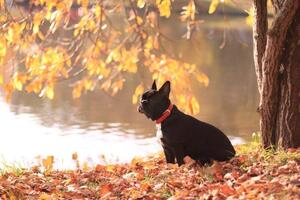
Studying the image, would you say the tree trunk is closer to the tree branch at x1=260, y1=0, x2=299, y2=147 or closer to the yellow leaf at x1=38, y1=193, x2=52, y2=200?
the tree branch at x1=260, y1=0, x2=299, y2=147

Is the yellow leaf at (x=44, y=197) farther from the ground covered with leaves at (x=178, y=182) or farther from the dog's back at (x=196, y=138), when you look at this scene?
the dog's back at (x=196, y=138)

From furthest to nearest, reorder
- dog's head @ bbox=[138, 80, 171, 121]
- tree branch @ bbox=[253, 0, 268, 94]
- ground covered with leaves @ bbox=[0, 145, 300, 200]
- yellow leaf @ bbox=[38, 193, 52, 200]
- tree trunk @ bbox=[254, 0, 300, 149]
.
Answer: tree branch @ bbox=[253, 0, 268, 94], tree trunk @ bbox=[254, 0, 300, 149], dog's head @ bbox=[138, 80, 171, 121], yellow leaf @ bbox=[38, 193, 52, 200], ground covered with leaves @ bbox=[0, 145, 300, 200]

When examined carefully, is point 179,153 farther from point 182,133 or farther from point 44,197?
point 44,197

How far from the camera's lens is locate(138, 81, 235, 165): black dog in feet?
19.9

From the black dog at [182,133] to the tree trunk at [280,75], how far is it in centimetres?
65

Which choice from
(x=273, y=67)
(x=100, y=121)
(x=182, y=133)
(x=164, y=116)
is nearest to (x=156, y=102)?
(x=164, y=116)

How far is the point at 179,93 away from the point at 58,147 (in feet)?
21.5

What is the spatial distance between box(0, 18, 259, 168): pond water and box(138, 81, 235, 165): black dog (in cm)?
503

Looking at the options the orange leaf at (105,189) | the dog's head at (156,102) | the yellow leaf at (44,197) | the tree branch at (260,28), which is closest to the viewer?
the yellow leaf at (44,197)

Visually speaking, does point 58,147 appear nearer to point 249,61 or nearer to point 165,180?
point 165,180

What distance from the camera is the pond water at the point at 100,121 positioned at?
541 inches

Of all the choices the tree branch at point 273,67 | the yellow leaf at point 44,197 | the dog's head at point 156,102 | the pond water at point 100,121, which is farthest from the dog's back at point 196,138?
the pond water at point 100,121

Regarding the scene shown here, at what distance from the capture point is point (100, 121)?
55.1ft

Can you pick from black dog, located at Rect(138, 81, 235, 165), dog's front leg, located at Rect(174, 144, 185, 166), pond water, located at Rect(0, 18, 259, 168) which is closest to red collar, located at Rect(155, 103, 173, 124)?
black dog, located at Rect(138, 81, 235, 165)
